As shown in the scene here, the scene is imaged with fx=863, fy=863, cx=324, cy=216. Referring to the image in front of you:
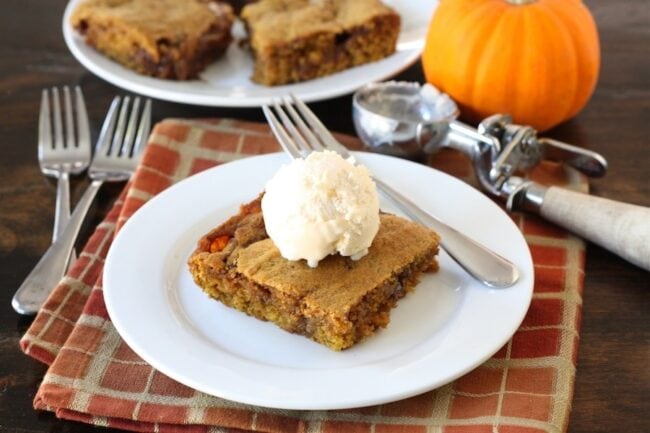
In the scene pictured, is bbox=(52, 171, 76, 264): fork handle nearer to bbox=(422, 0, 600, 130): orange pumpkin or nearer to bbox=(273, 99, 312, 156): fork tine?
bbox=(273, 99, 312, 156): fork tine

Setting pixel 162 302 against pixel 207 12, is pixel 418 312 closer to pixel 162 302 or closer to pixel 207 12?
pixel 162 302

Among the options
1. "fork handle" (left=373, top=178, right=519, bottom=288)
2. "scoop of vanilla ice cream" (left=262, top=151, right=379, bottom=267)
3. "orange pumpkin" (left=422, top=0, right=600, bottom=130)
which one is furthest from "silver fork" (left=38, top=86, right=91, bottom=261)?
"orange pumpkin" (left=422, top=0, right=600, bottom=130)

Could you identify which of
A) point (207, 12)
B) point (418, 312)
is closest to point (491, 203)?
point (418, 312)

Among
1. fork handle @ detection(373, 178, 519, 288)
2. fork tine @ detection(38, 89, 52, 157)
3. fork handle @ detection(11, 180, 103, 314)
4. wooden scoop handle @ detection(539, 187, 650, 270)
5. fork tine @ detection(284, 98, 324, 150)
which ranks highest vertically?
fork handle @ detection(373, 178, 519, 288)

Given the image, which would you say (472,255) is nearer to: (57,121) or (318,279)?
(318,279)

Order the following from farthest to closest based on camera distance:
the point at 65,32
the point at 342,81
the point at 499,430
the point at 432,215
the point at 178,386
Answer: the point at 65,32
the point at 342,81
the point at 432,215
the point at 178,386
the point at 499,430

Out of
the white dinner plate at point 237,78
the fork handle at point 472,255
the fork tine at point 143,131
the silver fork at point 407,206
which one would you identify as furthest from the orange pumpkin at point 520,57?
the fork tine at point 143,131

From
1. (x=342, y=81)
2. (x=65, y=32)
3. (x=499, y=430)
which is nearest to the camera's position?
(x=499, y=430)
